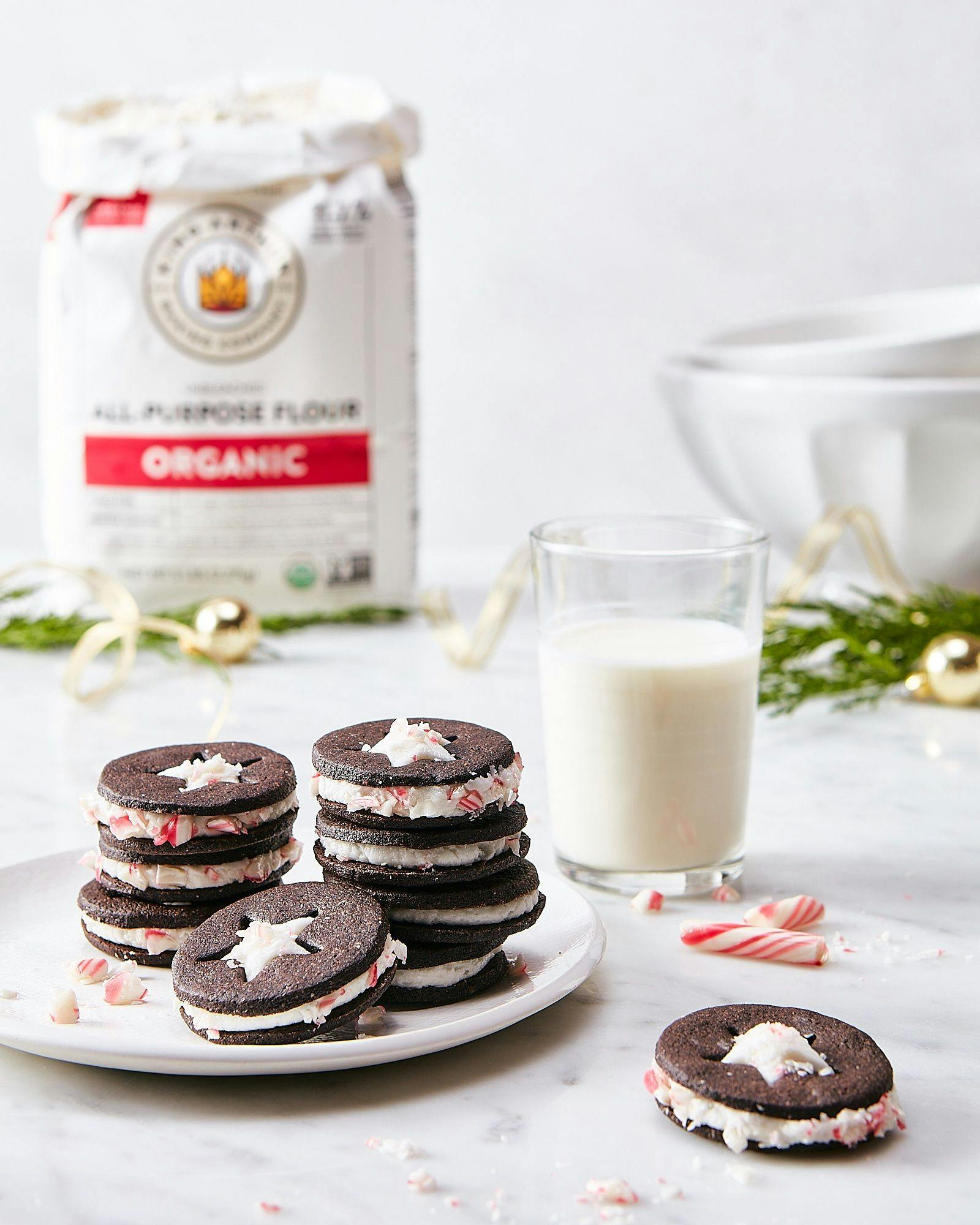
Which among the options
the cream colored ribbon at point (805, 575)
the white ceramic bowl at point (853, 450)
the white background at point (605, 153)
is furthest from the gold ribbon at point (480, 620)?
the white background at point (605, 153)

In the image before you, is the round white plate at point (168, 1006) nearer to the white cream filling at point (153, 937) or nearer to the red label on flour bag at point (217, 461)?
the white cream filling at point (153, 937)

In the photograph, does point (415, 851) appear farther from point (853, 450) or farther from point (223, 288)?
point (223, 288)

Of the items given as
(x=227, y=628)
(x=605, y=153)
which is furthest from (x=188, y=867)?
(x=605, y=153)

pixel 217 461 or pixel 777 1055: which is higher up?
pixel 217 461

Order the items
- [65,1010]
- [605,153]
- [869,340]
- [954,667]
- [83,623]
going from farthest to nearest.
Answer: [605,153] → [83,623] → [869,340] → [954,667] → [65,1010]

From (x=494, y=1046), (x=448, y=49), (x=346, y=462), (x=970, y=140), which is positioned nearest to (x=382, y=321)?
(x=346, y=462)

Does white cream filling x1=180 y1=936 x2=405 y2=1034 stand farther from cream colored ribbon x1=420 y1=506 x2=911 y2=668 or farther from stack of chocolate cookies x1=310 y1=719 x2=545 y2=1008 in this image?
cream colored ribbon x1=420 y1=506 x2=911 y2=668

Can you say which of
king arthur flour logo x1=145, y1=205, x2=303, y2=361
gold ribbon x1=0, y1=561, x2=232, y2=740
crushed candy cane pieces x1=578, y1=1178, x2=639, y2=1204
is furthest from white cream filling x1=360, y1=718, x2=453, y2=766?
king arthur flour logo x1=145, y1=205, x2=303, y2=361
